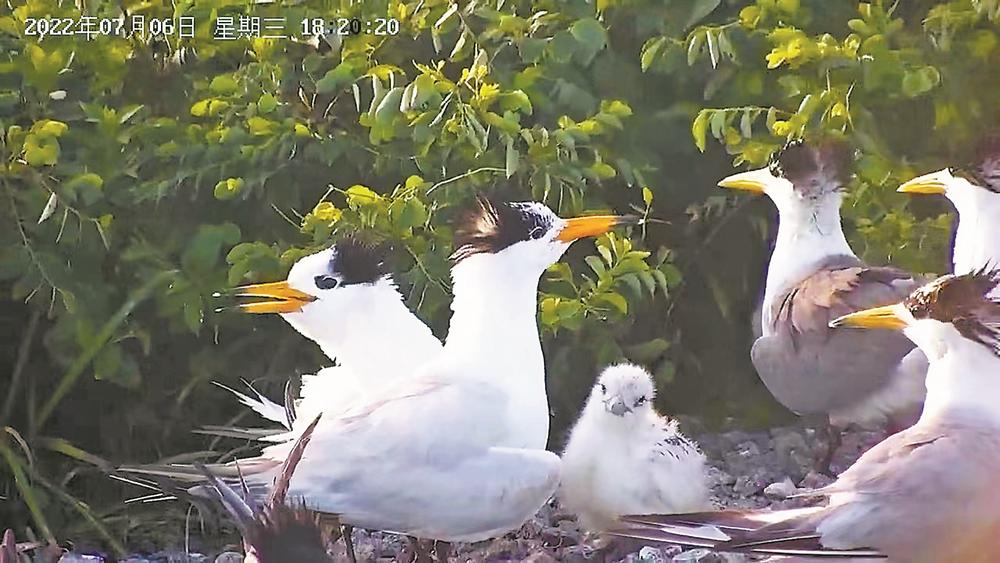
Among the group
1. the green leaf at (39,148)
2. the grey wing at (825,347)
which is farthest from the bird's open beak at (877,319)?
the green leaf at (39,148)

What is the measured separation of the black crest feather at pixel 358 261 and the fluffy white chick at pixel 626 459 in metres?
0.33

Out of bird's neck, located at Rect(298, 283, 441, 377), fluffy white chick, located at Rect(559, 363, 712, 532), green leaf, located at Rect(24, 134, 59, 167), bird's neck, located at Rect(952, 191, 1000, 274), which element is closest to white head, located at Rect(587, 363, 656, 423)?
fluffy white chick, located at Rect(559, 363, 712, 532)

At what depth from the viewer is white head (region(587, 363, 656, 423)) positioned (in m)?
1.31

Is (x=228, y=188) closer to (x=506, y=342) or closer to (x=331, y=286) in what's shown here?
(x=331, y=286)

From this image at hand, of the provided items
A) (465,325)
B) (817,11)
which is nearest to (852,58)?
(817,11)

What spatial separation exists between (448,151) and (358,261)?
189 mm

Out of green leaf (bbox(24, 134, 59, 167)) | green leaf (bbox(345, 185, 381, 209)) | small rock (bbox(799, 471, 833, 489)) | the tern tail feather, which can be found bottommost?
the tern tail feather

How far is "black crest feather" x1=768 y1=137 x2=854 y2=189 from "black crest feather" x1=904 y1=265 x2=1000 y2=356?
18 cm

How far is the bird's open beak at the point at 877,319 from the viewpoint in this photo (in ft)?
4.24

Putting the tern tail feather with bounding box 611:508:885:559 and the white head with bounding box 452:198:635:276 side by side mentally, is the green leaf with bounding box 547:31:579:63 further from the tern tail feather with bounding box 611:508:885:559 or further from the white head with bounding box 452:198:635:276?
the tern tail feather with bounding box 611:508:885:559

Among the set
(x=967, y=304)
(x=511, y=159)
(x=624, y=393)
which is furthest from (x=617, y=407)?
(x=967, y=304)

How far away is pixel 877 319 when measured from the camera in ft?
4.26

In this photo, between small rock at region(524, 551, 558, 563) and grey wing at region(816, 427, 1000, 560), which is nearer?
grey wing at region(816, 427, 1000, 560)

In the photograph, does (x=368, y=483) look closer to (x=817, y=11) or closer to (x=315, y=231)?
(x=315, y=231)
